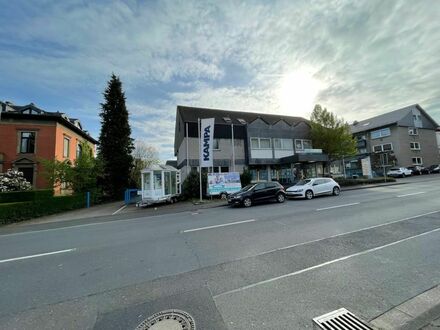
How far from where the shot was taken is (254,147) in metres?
24.5

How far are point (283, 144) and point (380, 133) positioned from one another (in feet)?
91.9

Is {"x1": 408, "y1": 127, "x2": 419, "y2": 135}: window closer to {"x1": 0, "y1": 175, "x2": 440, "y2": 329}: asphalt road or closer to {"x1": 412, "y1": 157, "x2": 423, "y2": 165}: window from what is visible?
{"x1": 412, "y1": 157, "x2": 423, "y2": 165}: window

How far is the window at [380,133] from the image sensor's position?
40.4 meters

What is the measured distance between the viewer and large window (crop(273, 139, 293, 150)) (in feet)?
84.8

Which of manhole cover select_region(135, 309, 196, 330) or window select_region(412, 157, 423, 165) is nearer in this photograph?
manhole cover select_region(135, 309, 196, 330)

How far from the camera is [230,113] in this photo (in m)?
28.7

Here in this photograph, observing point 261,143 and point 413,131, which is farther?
point 413,131

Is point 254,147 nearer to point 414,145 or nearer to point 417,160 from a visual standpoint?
point 414,145

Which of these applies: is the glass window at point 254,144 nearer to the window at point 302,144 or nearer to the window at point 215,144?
→ the window at point 215,144

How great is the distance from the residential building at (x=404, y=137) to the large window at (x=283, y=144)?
19561mm

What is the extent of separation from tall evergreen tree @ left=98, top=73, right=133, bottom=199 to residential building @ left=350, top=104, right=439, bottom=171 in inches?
1512

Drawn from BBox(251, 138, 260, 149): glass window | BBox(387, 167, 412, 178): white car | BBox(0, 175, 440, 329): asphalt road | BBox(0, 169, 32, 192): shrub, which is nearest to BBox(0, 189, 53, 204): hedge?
BBox(0, 169, 32, 192): shrub

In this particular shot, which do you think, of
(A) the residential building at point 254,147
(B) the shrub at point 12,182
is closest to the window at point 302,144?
(A) the residential building at point 254,147

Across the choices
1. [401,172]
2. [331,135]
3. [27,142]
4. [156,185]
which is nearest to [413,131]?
[401,172]
